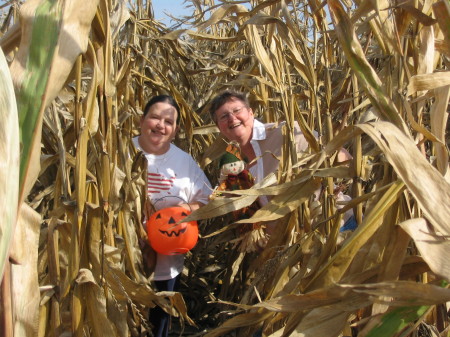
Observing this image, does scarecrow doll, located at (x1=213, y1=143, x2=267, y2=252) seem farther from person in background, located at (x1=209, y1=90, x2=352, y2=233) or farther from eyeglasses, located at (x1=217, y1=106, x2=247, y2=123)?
eyeglasses, located at (x1=217, y1=106, x2=247, y2=123)

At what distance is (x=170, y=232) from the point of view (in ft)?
5.67

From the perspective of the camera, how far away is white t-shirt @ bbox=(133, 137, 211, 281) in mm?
1902

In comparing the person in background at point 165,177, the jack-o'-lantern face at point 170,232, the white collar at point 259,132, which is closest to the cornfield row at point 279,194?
the jack-o'-lantern face at point 170,232

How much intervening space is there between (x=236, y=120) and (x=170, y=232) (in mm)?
461

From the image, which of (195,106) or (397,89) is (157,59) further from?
(397,89)

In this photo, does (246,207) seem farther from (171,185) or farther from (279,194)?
(279,194)

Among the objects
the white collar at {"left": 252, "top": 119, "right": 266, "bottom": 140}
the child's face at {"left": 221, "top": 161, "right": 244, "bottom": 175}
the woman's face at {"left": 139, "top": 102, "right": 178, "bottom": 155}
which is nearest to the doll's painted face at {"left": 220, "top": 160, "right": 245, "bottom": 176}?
the child's face at {"left": 221, "top": 161, "right": 244, "bottom": 175}

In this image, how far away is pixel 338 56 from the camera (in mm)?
2551

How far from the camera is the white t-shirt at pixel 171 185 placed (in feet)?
6.24

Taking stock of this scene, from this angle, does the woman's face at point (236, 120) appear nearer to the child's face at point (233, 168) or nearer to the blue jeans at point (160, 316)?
the child's face at point (233, 168)

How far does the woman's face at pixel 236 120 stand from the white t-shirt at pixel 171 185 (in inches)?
7.6

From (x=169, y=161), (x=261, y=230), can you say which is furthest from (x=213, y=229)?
(x=261, y=230)

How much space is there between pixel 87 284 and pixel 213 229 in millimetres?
1384

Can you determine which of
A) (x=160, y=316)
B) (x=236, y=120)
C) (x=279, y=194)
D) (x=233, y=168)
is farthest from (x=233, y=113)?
(x=279, y=194)
